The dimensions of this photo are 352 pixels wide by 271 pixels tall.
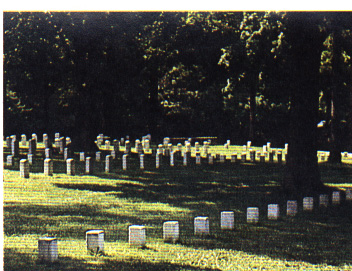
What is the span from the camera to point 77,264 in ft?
24.6

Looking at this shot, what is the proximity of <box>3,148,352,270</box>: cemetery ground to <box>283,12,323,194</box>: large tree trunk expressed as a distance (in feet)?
2.64

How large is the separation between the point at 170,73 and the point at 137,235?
102 feet

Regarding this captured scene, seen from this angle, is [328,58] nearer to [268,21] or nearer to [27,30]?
[268,21]

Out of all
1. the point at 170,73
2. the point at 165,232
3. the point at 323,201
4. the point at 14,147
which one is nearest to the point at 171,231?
the point at 165,232

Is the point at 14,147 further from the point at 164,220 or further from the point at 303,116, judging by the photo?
the point at 164,220

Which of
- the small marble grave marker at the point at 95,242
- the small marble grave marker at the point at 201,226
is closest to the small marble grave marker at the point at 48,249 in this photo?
the small marble grave marker at the point at 95,242

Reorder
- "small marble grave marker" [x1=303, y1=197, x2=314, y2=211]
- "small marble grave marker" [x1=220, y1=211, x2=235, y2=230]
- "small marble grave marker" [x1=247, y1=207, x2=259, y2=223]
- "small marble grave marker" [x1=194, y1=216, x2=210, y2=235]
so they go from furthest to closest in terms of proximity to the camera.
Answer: "small marble grave marker" [x1=303, y1=197, x2=314, y2=211] → "small marble grave marker" [x1=247, y1=207, x2=259, y2=223] → "small marble grave marker" [x1=220, y1=211, x2=235, y2=230] → "small marble grave marker" [x1=194, y1=216, x2=210, y2=235]

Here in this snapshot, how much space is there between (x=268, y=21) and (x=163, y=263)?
8373mm

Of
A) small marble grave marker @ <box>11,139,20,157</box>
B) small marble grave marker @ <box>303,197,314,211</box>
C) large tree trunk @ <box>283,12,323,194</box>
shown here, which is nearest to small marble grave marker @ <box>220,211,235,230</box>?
small marble grave marker @ <box>303,197,314,211</box>

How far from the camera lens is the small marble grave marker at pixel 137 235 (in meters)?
8.44

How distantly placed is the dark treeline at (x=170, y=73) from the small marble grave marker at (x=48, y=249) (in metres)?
8.49

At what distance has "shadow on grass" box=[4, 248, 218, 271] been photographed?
7.35m

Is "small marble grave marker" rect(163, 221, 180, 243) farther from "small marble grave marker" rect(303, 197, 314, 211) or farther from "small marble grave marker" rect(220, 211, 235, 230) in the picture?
"small marble grave marker" rect(303, 197, 314, 211)

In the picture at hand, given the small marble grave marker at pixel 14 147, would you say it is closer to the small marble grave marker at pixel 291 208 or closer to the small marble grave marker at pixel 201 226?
the small marble grave marker at pixel 291 208
